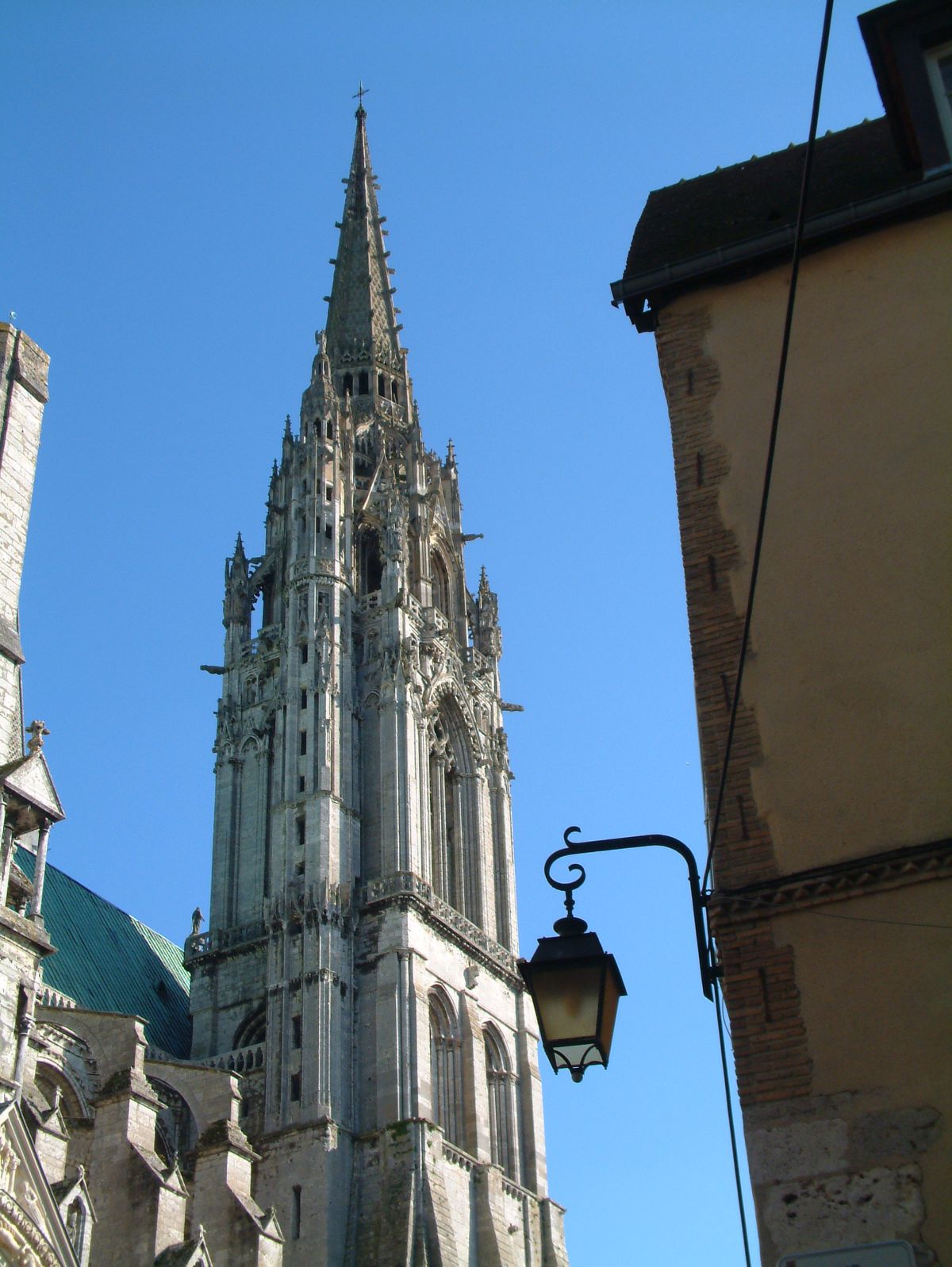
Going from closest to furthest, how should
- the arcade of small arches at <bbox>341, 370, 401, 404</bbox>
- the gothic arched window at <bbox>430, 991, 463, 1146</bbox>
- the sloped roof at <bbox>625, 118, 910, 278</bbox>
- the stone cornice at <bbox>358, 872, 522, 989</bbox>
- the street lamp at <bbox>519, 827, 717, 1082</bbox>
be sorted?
the street lamp at <bbox>519, 827, 717, 1082</bbox> → the sloped roof at <bbox>625, 118, 910, 278</bbox> → the gothic arched window at <bbox>430, 991, 463, 1146</bbox> → the stone cornice at <bbox>358, 872, 522, 989</bbox> → the arcade of small arches at <bbox>341, 370, 401, 404</bbox>

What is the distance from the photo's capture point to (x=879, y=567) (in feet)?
37.3

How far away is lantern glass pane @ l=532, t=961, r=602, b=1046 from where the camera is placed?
8.95 meters

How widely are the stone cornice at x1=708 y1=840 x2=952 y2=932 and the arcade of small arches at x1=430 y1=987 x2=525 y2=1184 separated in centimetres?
3185

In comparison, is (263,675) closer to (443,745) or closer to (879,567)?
(443,745)

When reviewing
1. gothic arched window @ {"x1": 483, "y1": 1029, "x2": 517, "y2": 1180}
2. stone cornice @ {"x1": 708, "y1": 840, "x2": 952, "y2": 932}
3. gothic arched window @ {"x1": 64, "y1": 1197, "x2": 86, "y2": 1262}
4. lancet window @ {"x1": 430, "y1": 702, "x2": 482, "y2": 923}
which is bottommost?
stone cornice @ {"x1": 708, "y1": 840, "x2": 952, "y2": 932}

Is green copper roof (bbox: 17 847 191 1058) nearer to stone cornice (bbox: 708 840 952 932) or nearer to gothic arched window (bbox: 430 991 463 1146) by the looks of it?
gothic arched window (bbox: 430 991 463 1146)

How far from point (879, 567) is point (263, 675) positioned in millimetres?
38563

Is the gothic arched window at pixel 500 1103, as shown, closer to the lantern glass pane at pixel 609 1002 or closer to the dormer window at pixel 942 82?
the dormer window at pixel 942 82

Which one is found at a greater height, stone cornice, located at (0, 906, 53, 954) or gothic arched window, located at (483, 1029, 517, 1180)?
gothic arched window, located at (483, 1029, 517, 1180)

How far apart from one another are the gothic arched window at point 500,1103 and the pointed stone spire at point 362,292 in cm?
2773

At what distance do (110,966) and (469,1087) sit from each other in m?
11.6

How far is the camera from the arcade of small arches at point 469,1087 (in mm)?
41812

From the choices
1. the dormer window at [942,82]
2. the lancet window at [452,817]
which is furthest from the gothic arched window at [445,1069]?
the dormer window at [942,82]

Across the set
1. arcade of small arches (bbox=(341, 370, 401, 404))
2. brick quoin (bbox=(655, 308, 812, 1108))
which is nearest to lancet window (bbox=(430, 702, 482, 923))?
arcade of small arches (bbox=(341, 370, 401, 404))
